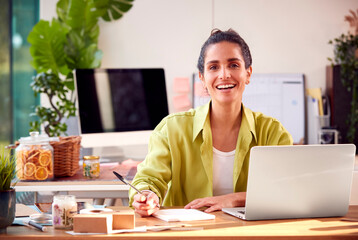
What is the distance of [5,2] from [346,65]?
2.76 metres

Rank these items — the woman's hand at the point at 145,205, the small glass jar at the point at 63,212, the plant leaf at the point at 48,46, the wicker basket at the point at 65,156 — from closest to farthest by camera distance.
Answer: the small glass jar at the point at 63,212 < the woman's hand at the point at 145,205 < the wicker basket at the point at 65,156 < the plant leaf at the point at 48,46

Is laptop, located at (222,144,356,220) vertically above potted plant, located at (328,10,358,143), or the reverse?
potted plant, located at (328,10,358,143)

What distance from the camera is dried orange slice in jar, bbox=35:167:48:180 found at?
8.20 feet

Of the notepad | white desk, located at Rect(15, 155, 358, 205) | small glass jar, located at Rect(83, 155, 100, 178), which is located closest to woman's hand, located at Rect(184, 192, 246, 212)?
the notepad

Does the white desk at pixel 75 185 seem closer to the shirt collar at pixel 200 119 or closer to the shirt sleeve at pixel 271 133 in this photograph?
the shirt collar at pixel 200 119

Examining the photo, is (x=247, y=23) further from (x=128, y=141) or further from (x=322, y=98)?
(x=128, y=141)

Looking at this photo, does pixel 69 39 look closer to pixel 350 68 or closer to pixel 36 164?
pixel 36 164

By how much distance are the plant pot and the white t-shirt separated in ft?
2.90

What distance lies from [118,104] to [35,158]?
887 millimetres

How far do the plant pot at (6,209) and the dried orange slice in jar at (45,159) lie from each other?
0.99 metres

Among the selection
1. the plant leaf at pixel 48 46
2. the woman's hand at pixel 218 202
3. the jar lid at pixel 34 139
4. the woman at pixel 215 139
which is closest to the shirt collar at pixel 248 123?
the woman at pixel 215 139

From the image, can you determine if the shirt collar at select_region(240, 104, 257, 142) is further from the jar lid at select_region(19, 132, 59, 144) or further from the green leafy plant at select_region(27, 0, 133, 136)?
the green leafy plant at select_region(27, 0, 133, 136)

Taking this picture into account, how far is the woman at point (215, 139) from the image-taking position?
2088 mm

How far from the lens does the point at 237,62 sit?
2.13 m
